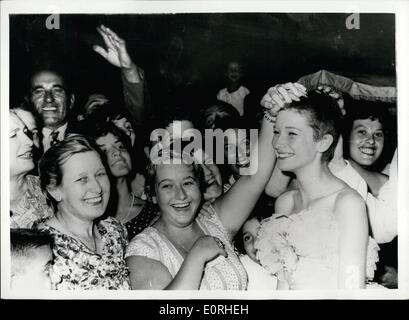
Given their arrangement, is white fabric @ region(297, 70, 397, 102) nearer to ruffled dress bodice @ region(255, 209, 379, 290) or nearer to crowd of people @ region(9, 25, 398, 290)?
crowd of people @ region(9, 25, 398, 290)

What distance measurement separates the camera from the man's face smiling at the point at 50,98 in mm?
1938

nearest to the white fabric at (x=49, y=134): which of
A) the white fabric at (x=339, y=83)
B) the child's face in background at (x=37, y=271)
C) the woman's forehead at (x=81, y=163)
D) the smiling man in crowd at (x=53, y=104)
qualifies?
the smiling man in crowd at (x=53, y=104)

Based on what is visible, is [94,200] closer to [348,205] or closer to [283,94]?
[283,94]

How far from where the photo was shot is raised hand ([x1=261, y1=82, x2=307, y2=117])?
6.34 ft

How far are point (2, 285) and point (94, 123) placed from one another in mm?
820

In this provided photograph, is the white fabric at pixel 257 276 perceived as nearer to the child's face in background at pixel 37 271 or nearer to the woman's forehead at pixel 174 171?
the woman's forehead at pixel 174 171

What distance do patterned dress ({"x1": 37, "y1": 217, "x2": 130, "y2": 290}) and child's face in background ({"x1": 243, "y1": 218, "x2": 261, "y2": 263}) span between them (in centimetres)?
52

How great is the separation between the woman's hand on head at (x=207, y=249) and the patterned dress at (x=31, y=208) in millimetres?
640

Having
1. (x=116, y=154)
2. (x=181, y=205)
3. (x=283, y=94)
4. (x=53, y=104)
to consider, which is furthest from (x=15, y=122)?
(x=283, y=94)

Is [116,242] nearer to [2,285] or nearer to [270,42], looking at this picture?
[2,285]

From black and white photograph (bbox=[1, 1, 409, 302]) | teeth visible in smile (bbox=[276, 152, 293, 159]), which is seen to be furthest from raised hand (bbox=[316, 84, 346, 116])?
teeth visible in smile (bbox=[276, 152, 293, 159])

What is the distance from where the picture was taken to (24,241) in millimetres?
1933

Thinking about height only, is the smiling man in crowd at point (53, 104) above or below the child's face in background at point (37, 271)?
above
